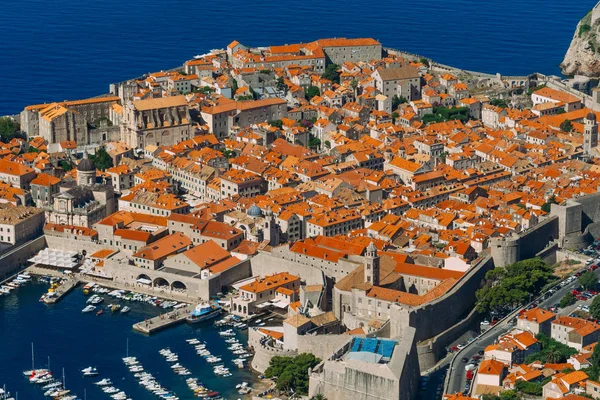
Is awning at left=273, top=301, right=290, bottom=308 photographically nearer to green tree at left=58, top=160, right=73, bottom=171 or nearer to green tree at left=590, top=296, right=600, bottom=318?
green tree at left=590, top=296, right=600, bottom=318

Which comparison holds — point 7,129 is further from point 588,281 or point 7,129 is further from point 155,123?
point 588,281

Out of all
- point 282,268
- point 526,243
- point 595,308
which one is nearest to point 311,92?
point 282,268

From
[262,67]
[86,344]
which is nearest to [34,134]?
[262,67]

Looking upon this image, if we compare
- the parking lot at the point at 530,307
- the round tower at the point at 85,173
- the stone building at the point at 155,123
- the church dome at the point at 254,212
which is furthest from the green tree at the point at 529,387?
the stone building at the point at 155,123

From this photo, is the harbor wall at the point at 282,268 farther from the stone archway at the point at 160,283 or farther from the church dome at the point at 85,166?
the church dome at the point at 85,166

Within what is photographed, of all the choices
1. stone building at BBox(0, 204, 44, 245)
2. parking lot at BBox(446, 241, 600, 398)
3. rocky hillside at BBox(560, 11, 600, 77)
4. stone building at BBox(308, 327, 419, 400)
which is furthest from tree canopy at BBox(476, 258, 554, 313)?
rocky hillside at BBox(560, 11, 600, 77)

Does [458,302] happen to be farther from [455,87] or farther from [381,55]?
[381,55]
